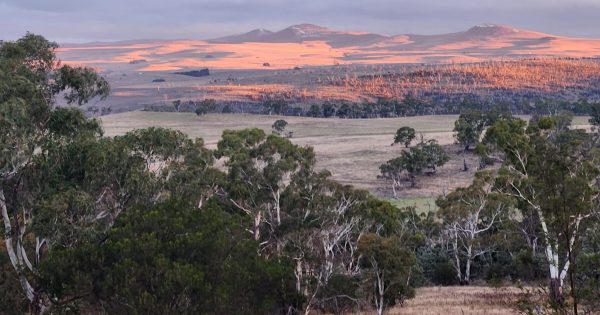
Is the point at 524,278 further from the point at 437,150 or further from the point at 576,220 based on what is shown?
the point at 437,150

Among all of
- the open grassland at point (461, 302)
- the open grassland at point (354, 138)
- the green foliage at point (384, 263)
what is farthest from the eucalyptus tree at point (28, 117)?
the open grassland at point (354, 138)

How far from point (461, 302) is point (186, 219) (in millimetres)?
13402

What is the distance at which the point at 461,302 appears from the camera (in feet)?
95.1

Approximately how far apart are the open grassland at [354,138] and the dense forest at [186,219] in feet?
77.6

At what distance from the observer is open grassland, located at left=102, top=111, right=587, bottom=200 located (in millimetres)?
74750

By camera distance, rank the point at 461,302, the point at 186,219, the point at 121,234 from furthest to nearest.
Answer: the point at 461,302, the point at 186,219, the point at 121,234

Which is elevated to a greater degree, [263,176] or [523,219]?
[263,176]

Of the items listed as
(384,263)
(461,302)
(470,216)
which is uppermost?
(384,263)

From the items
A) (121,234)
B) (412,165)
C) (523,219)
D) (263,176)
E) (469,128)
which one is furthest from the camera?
(469,128)

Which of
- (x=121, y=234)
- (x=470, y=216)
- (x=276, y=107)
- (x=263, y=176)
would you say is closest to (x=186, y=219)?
(x=121, y=234)

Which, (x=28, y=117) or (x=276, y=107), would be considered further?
(x=276, y=107)

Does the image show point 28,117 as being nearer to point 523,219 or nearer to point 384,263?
point 384,263

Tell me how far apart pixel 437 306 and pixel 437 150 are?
5288cm

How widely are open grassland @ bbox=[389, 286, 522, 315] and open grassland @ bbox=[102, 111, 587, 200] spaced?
2150cm
